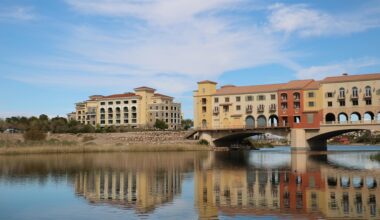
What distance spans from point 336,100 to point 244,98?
1735 cm

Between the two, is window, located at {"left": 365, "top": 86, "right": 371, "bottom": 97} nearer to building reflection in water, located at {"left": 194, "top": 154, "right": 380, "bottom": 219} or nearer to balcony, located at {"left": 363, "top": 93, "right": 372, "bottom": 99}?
balcony, located at {"left": 363, "top": 93, "right": 372, "bottom": 99}

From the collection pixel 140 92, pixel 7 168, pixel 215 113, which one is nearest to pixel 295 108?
pixel 215 113

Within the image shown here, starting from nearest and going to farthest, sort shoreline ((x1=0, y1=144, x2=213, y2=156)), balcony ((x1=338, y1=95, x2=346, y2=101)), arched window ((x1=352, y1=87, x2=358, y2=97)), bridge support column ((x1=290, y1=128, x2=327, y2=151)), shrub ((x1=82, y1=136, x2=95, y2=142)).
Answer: shoreline ((x1=0, y1=144, x2=213, y2=156)) < arched window ((x1=352, y1=87, x2=358, y2=97)) < balcony ((x1=338, y1=95, x2=346, y2=101)) < bridge support column ((x1=290, y1=128, x2=327, y2=151)) < shrub ((x1=82, y1=136, x2=95, y2=142))

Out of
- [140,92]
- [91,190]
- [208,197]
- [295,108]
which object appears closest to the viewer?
[208,197]

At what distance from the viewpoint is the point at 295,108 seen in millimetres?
76625

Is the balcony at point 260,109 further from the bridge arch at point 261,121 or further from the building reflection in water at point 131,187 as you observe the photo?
the building reflection in water at point 131,187

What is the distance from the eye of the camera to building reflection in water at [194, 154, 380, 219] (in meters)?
17.7

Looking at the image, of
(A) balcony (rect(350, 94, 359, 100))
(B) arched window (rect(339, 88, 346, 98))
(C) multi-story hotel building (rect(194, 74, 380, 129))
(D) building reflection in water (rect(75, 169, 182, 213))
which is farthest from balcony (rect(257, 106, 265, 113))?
(D) building reflection in water (rect(75, 169, 182, 213))

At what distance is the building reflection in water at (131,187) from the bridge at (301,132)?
41765mm

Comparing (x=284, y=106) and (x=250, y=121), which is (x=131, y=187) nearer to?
(x=284, y=106)

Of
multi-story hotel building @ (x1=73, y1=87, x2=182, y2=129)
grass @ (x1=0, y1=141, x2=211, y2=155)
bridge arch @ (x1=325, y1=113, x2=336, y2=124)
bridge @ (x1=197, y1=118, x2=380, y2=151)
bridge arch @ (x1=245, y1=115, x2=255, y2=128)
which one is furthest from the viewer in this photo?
multi-story hotel building @ (x1=73, y1=87, x2=182, y2=129)

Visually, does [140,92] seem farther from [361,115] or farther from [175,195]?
[175,195]

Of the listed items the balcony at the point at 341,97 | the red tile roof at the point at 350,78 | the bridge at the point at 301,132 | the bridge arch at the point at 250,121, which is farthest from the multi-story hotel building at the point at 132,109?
the balcony at the point at 341,97

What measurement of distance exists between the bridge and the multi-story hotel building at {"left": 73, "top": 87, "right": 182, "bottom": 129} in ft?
170
